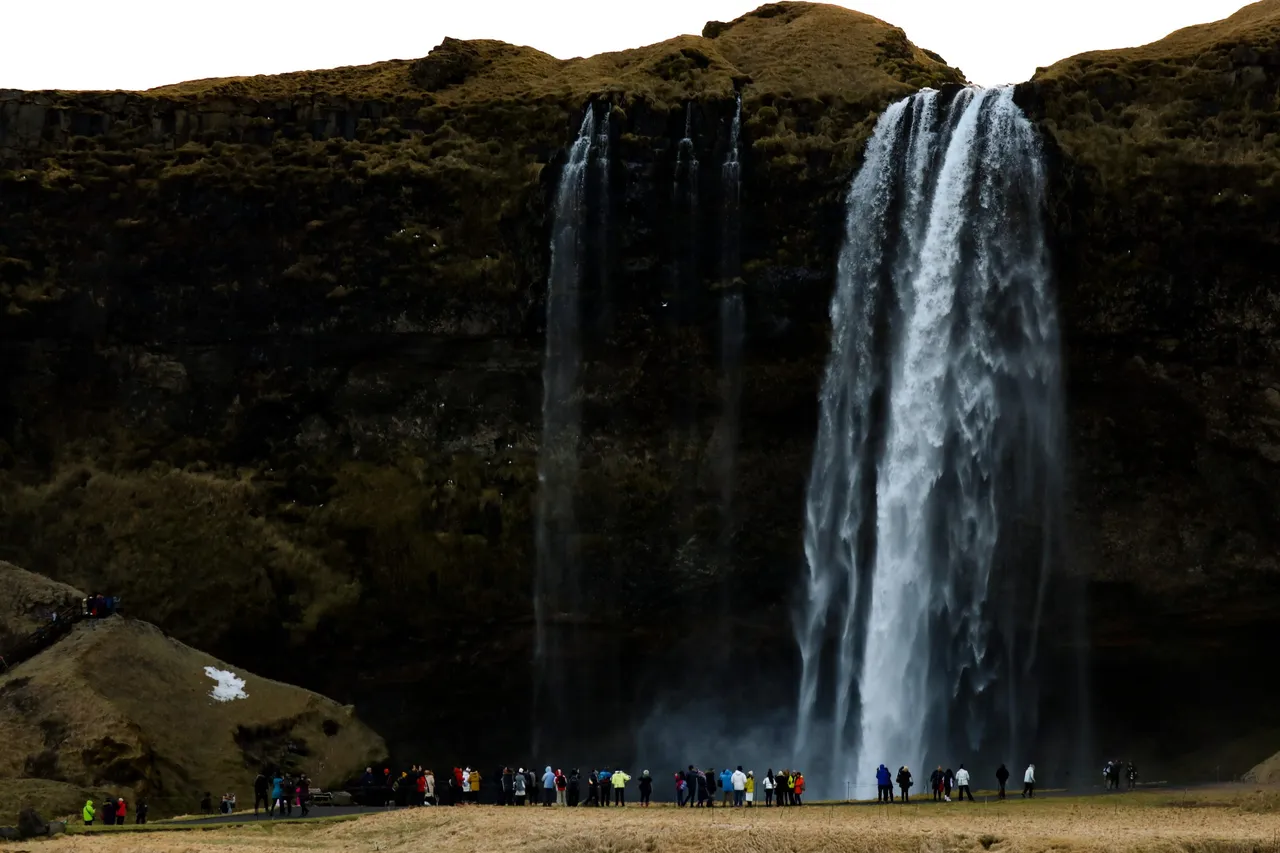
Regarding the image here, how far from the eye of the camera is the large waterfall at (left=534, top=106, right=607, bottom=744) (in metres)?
75.5

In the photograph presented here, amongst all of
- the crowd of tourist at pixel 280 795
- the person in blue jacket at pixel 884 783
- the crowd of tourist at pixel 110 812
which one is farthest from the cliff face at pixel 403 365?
the person in blue jacket at pixel 884 783

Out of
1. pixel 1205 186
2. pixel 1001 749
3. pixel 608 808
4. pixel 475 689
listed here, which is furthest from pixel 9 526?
pixel 1205 186

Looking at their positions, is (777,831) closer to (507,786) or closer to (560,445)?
(507,786)

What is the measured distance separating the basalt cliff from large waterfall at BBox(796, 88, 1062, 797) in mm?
1144

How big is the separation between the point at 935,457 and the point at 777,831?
27.7m

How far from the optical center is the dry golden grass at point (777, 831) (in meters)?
45.6

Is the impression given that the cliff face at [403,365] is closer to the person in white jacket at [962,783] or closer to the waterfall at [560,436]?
the waterfall at [560,436]

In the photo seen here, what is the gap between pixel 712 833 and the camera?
46.5 m

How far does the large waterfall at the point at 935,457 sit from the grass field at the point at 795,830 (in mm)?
15294

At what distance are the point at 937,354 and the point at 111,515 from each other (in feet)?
101

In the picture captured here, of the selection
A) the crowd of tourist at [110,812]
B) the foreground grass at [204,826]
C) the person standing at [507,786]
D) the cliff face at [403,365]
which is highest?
the cliff face at [403,365]

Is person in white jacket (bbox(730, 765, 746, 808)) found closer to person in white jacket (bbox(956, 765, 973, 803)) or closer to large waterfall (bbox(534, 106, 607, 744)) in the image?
person in white jacket (bbox(956, 765, 973, 803))

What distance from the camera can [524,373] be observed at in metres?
76.6

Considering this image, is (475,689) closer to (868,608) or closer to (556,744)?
(556,744)
